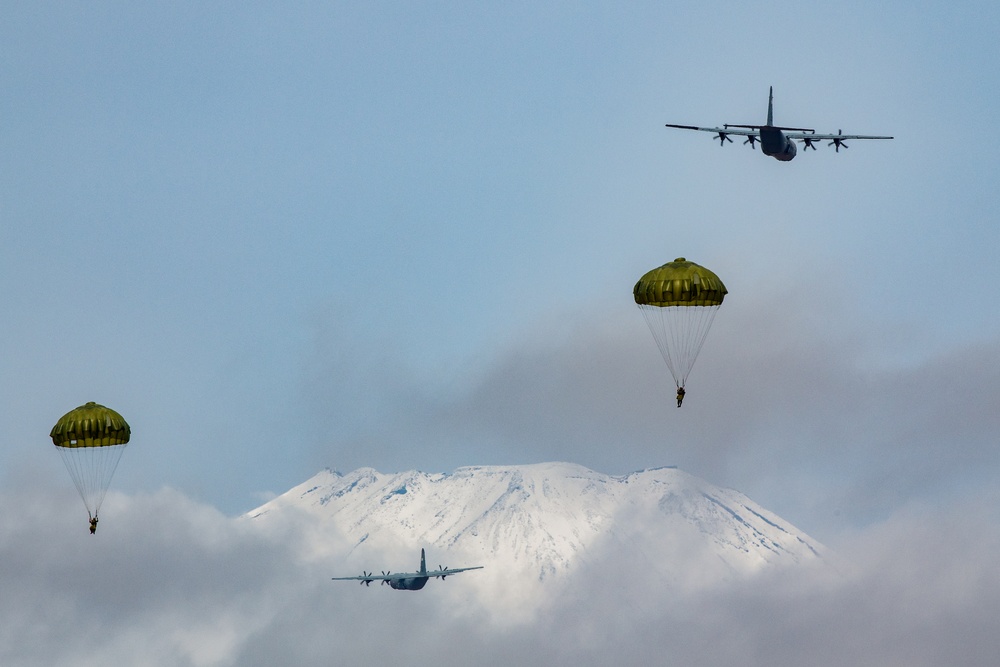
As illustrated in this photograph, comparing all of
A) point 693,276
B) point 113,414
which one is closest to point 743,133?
point 693,276

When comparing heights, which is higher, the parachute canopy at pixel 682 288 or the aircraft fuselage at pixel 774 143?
the aircraft fuselage at pixel 774 143

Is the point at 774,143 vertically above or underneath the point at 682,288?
above

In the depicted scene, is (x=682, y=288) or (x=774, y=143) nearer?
(x=682, y=288)

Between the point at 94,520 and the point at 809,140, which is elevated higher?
the point at 809,140

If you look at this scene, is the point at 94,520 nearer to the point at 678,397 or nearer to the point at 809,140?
the point at 678,397

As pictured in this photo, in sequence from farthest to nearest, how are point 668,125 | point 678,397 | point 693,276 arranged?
point 668,125 < point 693,276 < point 678,397

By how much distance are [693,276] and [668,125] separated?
22.1 metres

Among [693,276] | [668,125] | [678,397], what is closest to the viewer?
[678,397]

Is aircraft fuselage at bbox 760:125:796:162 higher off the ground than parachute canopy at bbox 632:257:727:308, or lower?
higher

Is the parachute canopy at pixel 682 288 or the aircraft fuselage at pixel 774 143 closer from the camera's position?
the parachute canopy at pixel 682 288

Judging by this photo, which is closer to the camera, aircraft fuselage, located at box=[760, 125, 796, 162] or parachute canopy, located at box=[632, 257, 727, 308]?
parachute canopy, located at box=[632, 257, 727, 308]

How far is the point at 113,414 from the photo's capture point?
125938 mm

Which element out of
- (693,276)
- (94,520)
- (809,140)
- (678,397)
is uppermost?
(809,140)

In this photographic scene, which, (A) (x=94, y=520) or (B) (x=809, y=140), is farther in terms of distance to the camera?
(B) (x=809, y=140)
